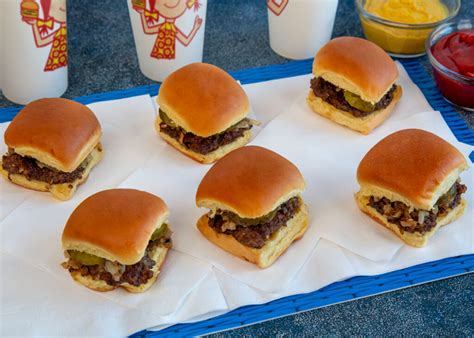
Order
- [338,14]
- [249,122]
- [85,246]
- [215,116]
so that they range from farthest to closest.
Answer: [338,14], [249,122], [215,116], [85,246]

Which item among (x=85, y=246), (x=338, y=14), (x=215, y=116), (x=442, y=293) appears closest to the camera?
(x=85, y=246)

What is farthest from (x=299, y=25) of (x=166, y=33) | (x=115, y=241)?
(x=115, y=241)

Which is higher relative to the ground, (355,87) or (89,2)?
(355,87)

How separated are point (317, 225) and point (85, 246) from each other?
0.71 meters

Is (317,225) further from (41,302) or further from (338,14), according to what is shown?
(338,14)

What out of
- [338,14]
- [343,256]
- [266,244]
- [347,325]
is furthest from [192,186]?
[338,14]

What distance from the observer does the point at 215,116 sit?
2.17m

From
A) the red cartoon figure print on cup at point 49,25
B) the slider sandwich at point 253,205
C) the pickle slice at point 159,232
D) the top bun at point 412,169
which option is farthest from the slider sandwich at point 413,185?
the red cartoon figure print on cup at point 49,25

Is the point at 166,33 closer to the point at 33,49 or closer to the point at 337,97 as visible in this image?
the point at 33,49

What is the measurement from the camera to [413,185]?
192 cm

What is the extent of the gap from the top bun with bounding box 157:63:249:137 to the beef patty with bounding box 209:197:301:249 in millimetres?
350

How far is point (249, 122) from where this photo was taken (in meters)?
2.31

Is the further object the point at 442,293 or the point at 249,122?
the point at 249,122

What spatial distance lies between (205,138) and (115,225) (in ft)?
1.83
